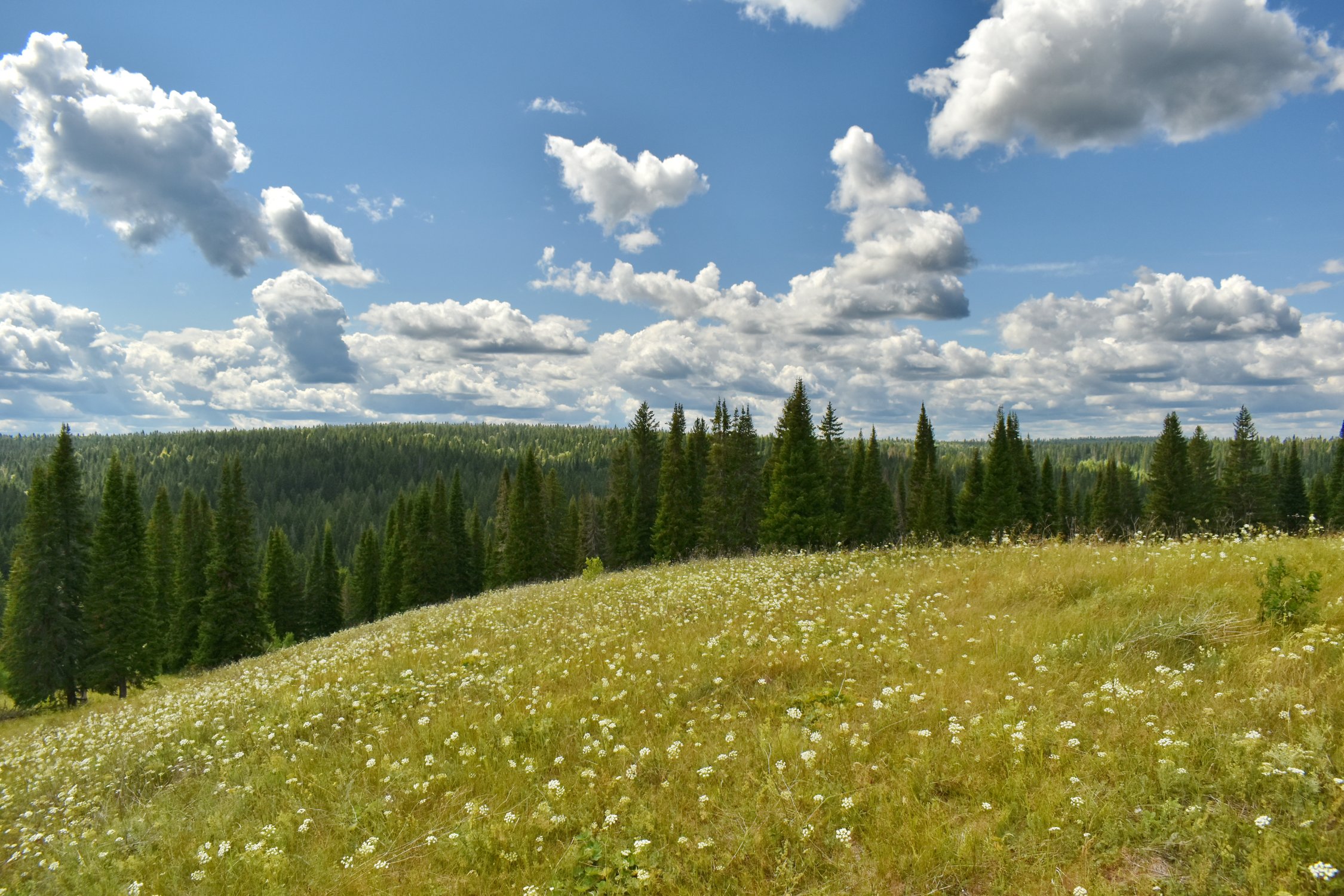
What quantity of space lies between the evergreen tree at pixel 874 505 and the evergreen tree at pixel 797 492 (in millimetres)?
17633

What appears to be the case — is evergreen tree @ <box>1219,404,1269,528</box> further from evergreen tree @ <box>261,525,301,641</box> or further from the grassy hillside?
evergreen tree @ <box>261,525,301,641</box>

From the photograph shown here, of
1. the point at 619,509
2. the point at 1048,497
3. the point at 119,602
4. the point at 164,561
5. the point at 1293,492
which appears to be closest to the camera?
the point at 119,602

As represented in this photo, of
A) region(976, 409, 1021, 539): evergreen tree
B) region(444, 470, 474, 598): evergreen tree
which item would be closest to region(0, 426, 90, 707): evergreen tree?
region(444, 470, 474, 598): evergreen tree

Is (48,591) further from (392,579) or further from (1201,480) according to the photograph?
(1201,480)

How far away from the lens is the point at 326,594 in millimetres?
69250

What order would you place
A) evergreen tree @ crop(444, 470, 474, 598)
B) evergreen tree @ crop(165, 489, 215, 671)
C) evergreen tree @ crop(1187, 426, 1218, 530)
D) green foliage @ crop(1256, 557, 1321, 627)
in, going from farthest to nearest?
evergreen tree @ crop(444, 470, 474, 598) < evergreen tree @ crop(1187, 426, 1218, 530) < evergreen tree @ crop(165, 489, 215, 671) < green foliage @ crop(1256, 557, 1321, 627)

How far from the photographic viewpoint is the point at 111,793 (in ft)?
29.3

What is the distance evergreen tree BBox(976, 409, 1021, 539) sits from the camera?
55.3 meters

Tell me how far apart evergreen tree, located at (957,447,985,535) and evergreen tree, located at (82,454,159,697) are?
209 feet

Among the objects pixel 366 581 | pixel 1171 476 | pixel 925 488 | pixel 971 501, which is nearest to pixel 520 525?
pixel 366 581

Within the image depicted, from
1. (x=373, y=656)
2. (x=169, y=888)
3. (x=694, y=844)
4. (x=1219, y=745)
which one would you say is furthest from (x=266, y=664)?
(x=1219, y=745)

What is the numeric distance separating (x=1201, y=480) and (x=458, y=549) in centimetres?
7228

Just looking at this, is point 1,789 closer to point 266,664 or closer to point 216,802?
point 216,802

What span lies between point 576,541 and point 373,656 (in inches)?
2057
